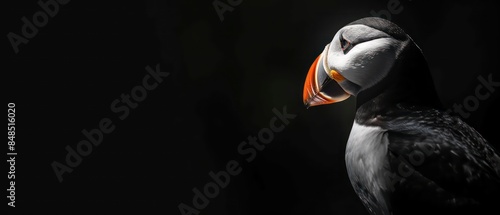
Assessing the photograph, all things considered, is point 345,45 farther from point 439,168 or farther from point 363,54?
point 439,168

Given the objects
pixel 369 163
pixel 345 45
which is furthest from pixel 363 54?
pixel 369 163

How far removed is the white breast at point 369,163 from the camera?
74.6 inches

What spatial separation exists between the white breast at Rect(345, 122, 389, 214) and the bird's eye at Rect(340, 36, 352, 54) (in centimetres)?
26

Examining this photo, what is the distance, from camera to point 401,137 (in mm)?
1907

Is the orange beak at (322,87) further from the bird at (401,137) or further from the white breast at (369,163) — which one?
the white breast at (369,163)

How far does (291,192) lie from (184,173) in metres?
0.55

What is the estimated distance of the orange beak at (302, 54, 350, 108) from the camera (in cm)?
216

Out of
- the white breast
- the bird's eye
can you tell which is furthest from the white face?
the white breast

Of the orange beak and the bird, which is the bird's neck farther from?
the orange beak

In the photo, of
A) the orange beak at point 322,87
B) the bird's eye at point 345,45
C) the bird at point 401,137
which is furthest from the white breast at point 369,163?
the bird's eye at point 345,45

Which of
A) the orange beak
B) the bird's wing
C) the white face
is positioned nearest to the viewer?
the bird's wing

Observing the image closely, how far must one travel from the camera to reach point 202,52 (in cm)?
299

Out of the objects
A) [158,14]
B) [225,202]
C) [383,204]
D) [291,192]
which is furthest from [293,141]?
[383,204]

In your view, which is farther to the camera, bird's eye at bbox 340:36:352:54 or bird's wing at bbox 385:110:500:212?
bird's eye at bbox 340:36:352:54
